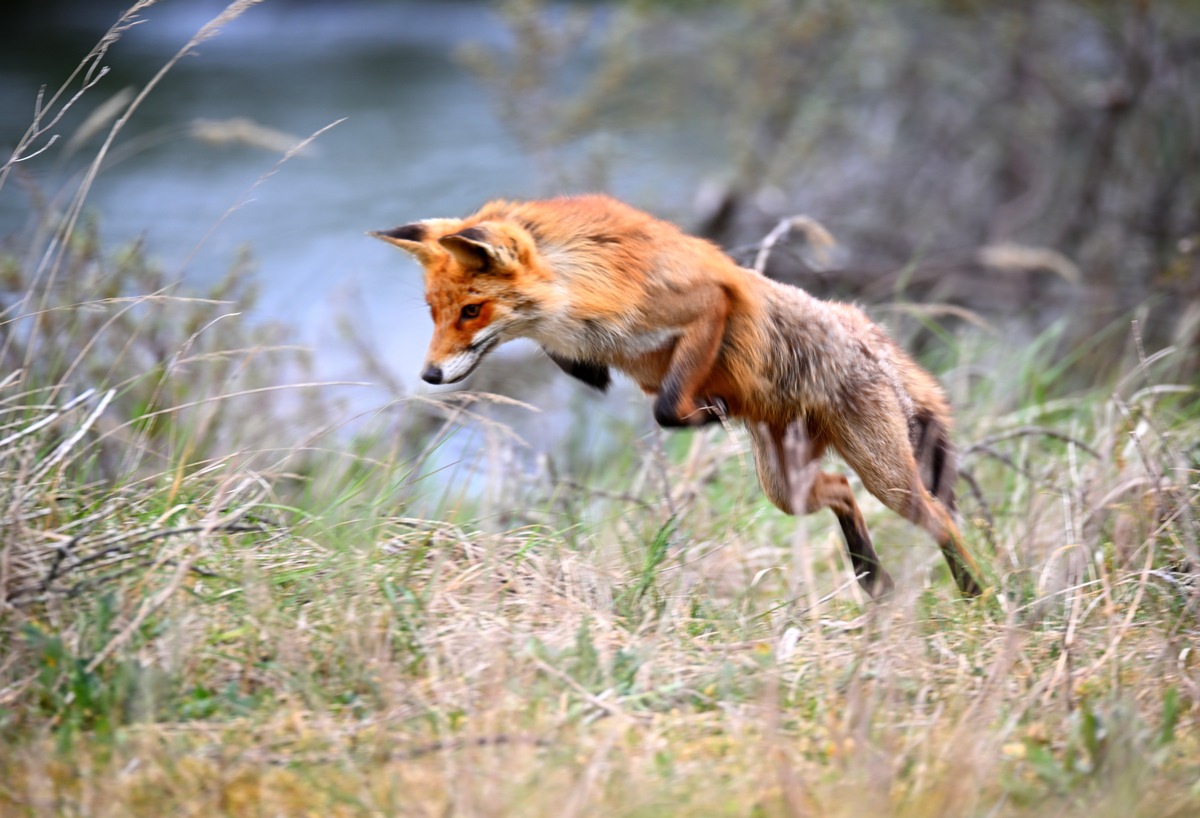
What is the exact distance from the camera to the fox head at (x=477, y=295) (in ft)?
14.1

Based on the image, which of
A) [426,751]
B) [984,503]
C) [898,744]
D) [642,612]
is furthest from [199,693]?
[984,503]

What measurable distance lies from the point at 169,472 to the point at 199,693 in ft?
3.74

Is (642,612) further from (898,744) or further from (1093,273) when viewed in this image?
(1093,273)

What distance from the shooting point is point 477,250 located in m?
4.32

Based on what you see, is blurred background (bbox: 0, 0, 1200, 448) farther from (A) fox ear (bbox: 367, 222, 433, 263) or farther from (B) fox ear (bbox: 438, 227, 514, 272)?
(B) fox ear (bbox: 438, 227, 514, 272)

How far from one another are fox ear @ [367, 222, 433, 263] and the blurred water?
4964 mm

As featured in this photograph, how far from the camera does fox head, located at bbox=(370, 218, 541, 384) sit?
14.1 ft

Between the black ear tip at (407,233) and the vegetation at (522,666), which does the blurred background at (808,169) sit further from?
the vegetation at (522,666)

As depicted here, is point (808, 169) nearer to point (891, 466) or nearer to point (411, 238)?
point (891, 466)

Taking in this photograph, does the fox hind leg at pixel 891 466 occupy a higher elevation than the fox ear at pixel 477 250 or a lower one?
lower

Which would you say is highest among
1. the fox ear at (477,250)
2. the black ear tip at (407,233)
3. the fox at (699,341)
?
the black ear tip at (407,233)

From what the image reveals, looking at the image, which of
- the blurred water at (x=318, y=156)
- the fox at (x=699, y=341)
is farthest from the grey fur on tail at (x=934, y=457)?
the blurred water at (x=318, y=156)

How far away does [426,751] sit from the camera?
3.11 meters

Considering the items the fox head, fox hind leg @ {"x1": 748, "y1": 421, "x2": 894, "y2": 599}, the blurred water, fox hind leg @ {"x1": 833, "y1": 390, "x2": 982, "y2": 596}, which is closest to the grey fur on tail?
fox hind leg @ {"x1": 833, "y1": 390, "x2": 982, "y2": 596}
